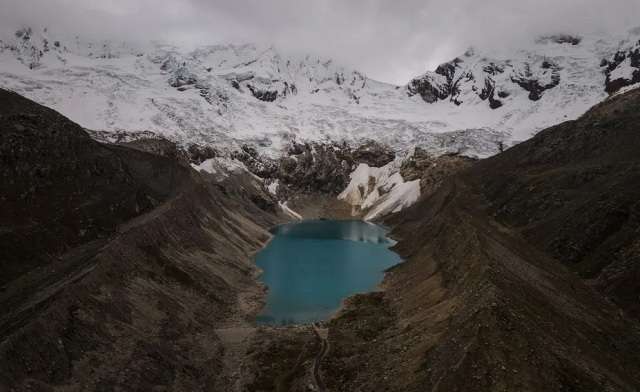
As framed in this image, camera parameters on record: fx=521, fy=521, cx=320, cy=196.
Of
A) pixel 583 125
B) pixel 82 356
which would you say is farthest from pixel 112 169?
pixel 583 125

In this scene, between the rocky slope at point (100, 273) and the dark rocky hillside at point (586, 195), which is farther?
the dark rocky hillside at point (586, 195)

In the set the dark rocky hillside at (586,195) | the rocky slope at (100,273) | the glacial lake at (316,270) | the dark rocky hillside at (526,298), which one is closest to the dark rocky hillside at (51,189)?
the rocky slope at (100,273)

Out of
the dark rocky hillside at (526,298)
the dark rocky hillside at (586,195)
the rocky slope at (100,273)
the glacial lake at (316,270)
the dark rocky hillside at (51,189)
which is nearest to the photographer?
the dark rocky hillside at (526,298)

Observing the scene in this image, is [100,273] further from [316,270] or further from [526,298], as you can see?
[316,270]

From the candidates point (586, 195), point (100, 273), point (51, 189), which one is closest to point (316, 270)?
point (586, 195)

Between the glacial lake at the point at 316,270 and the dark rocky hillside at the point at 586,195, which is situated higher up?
the dark rocky hillside at the point at 586,195

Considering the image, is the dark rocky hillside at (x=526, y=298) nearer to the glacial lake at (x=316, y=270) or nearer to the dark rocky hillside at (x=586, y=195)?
the dark rocky hillside at (x=586, y=195)

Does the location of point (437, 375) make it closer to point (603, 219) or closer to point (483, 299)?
point (483, 299)
